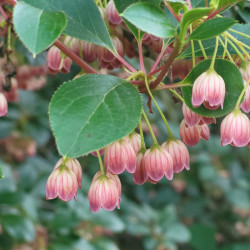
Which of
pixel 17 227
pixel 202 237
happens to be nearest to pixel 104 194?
pixel 17 227

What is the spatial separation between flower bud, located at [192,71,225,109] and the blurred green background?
61 cm

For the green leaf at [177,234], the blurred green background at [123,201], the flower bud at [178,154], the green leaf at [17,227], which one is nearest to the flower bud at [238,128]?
the flower bud at [178,154]

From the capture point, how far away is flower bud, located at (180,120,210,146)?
3.19 ft

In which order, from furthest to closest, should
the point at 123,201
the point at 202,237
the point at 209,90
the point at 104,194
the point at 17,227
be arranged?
the point at 202,237, the point at 123,201, the point at 17,227, the point at 104,194, the point at 209,90

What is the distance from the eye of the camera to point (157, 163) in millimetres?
913

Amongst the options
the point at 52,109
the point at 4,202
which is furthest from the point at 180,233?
the point at 52,109

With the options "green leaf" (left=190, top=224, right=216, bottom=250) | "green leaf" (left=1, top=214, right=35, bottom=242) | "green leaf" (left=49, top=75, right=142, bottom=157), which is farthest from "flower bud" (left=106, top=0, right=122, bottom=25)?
"green leaf" (left=190, top=224, right=216, bottom=250)

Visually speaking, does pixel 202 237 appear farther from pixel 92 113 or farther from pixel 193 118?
pixel 92 113

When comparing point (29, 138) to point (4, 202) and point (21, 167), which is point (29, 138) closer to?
point (21, 167)

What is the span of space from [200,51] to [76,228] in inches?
53.6

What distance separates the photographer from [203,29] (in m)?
0.77

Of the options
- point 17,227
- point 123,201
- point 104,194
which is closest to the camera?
point 104,194

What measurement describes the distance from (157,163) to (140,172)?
0.18 ft

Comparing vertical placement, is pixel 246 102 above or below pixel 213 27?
below
